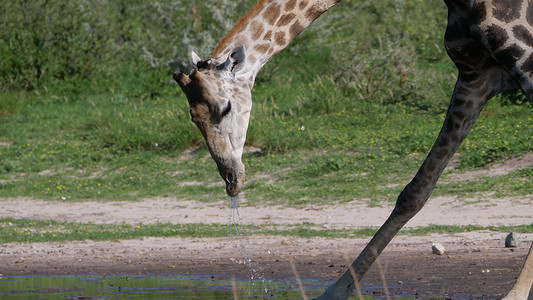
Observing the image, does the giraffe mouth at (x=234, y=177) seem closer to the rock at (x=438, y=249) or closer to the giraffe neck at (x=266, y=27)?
the giraffe neck at (x=266, y=27)

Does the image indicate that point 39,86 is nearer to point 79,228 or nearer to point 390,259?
point 79,228

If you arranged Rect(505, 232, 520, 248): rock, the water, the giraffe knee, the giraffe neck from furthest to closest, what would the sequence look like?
1. Rect(505, 232, 520, 248): rock
2. the water
3. the giraffe knee
4. the giraffe neck

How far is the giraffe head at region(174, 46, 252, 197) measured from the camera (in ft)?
15.0

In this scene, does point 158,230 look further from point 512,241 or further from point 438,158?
point 438,158

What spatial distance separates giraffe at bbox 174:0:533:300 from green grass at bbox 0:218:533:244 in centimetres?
334

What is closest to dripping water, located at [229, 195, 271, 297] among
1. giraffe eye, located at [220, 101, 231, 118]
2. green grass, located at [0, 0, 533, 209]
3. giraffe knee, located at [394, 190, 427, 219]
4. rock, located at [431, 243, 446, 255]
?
giraffe knee, located at [394, 190, 427, 219]

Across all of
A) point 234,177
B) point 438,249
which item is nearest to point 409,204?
point 234,177

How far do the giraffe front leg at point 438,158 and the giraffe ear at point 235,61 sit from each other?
1201mm

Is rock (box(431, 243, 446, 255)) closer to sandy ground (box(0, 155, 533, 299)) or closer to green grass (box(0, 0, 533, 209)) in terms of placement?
sandy ground (box(0, 155, 533, 299))

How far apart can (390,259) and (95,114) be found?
333 inches

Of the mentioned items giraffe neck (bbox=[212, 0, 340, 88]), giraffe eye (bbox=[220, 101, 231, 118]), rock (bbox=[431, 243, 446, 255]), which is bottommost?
rock (bbox=[431, 243, 446, 255])

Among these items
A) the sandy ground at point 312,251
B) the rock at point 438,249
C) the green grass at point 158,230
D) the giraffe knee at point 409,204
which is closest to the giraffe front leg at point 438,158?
the giraffe knee at point 409,204

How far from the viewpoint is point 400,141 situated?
12031mm

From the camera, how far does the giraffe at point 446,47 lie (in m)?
4.50
